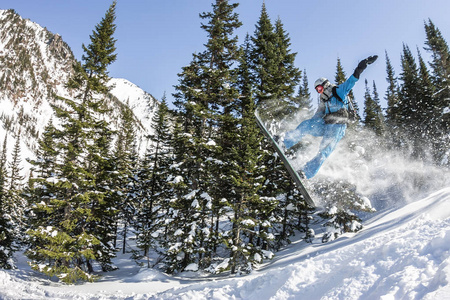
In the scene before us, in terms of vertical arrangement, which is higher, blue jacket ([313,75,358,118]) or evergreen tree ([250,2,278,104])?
evergreen tree ([250,2,278,104])

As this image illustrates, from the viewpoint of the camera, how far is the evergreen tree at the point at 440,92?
19.1 metres

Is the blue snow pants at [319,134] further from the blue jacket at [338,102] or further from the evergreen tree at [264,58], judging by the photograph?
the evergreen tree at [264,58]

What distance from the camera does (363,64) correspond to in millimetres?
6922

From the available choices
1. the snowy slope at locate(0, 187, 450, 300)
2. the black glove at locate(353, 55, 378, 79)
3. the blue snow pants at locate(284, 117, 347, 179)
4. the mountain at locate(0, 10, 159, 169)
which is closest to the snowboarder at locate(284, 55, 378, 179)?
the blue snow pants at locate(284, 117, 347, 179)

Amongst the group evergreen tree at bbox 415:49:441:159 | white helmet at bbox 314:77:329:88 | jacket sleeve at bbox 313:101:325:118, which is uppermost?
evergreen tree at bbox 415:49:441:159

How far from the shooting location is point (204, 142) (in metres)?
14.5

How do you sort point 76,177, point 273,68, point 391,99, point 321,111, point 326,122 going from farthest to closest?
point 391,99 < point 273,68 < point 76,177 < point 321,111 < point 326,122

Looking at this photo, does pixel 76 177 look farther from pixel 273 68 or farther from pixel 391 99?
pixel 391 99

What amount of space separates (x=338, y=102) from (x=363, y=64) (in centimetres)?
159

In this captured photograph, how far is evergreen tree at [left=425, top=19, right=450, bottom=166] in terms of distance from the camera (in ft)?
62.7

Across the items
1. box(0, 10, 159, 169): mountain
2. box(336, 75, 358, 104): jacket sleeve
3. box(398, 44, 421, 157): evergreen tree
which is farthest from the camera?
box(0, 10, 159, 169): mountain

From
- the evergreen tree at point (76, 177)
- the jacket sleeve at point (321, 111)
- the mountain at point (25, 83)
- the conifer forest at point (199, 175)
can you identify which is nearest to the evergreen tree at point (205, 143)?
the conifer forest at point (199, 175)

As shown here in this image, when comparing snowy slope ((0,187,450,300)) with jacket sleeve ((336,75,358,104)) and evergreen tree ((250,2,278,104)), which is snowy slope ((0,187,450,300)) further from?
evergreen tree ((250,2,278,104))

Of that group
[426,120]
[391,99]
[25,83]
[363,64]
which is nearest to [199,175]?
[363,64]
